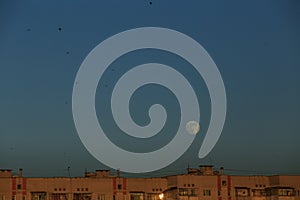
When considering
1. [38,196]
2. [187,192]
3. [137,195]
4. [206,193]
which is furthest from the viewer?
[137,195]

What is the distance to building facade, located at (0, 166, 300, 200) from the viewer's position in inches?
3829

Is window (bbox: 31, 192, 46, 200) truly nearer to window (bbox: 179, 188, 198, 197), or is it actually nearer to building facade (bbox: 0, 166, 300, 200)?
building facade (bbox: 0, 166, 300, 200)

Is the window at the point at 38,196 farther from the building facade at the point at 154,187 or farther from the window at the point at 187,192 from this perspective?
the window at the point at 187,192

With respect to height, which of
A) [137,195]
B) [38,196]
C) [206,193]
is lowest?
[206,193]

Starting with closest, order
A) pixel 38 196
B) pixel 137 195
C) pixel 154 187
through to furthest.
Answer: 1. pixel 38 196
2. pixel 137 195
3. pixel 154 187

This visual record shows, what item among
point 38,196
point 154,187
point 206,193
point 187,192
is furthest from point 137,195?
point 38,196

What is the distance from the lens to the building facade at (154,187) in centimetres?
9725

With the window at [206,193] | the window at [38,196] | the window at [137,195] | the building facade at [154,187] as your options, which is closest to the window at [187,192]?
the building facade at [154,187]

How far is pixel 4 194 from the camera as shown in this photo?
94938 mm

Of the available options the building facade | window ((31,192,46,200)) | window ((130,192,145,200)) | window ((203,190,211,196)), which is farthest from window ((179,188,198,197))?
window ((31,192,46,200))

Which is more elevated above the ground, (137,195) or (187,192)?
(137,195)

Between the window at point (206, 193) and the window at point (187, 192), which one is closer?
the window at point (187, 192)

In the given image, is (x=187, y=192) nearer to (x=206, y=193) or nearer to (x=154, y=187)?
(x=206, y=193)

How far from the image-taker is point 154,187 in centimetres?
10356
